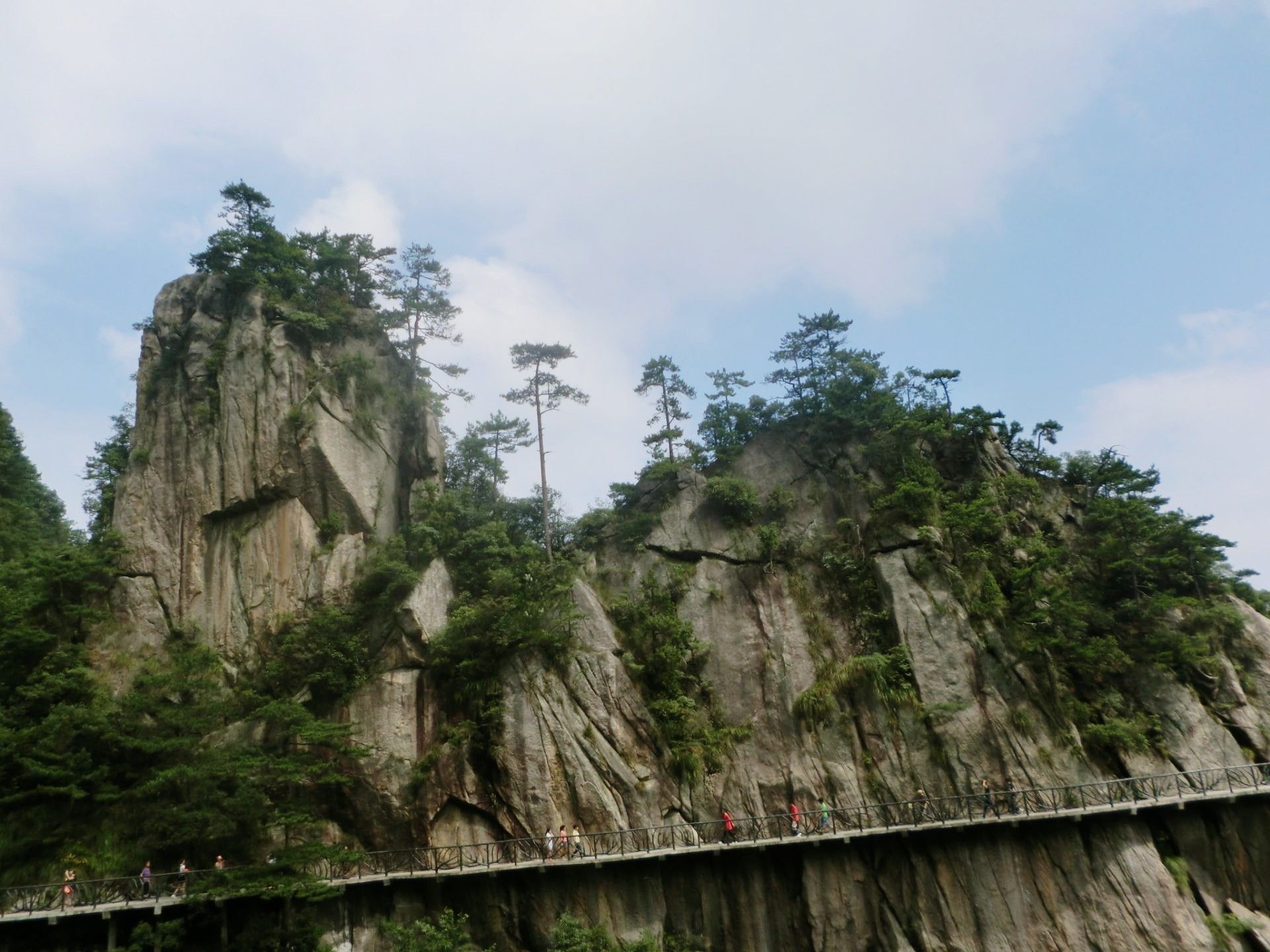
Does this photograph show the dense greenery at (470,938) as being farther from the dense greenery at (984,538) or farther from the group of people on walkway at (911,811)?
the dense greenery at (984,538)

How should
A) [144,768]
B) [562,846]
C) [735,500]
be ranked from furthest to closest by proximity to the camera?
1. [735,500]
2. [562,846]
3. [144,768]

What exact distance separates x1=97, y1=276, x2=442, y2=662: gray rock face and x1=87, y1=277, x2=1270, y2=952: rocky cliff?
10cm

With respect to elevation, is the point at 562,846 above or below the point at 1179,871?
above

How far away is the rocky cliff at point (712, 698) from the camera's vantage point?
2394cm

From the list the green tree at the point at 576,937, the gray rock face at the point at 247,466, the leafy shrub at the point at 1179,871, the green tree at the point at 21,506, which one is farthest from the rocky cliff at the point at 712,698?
the green tree at the point at 21,506

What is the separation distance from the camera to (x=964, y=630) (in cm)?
2791

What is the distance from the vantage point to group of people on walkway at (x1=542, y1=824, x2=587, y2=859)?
76.7 feet

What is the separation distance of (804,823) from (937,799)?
13.3 ft

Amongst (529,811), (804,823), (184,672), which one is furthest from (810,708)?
(184,672)

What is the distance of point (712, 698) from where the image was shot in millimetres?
29109

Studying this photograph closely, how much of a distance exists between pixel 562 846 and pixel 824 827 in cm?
797

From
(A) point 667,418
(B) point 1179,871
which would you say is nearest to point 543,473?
(A) point 667,418

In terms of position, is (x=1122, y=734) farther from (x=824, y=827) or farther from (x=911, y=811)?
(x=824, y=827)

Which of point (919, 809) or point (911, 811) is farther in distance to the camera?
point (911, 811)
